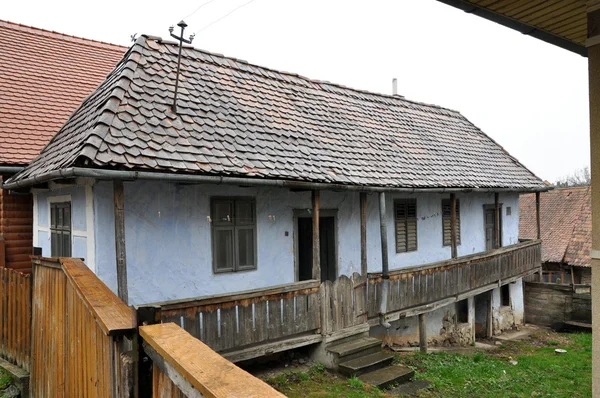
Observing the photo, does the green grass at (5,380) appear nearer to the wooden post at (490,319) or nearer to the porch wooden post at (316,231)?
the porch wooden post at (316,231)

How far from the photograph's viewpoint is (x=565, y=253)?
82.9 ft

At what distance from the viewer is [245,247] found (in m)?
8.40

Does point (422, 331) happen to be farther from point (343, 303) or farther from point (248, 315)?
point (248, 315)

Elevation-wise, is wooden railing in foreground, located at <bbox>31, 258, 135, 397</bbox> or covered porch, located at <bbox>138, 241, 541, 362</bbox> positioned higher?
wooden railing in foreground, located at <bbox>31, 258, 135, 397</bbox>

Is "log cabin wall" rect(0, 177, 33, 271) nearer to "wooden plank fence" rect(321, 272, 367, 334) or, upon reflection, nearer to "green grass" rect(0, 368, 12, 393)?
"green grass" rect(0, 368, 12, 393)

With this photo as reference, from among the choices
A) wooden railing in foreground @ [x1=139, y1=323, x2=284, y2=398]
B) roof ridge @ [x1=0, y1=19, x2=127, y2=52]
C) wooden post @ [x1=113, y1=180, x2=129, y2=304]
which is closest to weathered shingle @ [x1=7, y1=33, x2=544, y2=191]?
wooden post @ [x1=113, y1=180, x2=129, y2=304]

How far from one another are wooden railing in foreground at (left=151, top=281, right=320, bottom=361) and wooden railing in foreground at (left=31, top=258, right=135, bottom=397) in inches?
61.2

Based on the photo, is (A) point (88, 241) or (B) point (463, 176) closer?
(A) point (88, 241)

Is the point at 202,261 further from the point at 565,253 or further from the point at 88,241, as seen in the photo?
the point at 565,253

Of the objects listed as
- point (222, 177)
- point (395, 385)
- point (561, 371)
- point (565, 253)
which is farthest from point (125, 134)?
point (565, 253)

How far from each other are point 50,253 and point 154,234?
313cm

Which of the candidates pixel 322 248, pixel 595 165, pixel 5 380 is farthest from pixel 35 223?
pixel 595 165

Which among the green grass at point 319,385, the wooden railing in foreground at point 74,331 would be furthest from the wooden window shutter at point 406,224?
the wooden railing in foreground at point 74,331

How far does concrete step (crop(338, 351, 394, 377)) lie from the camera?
7.87 meters
